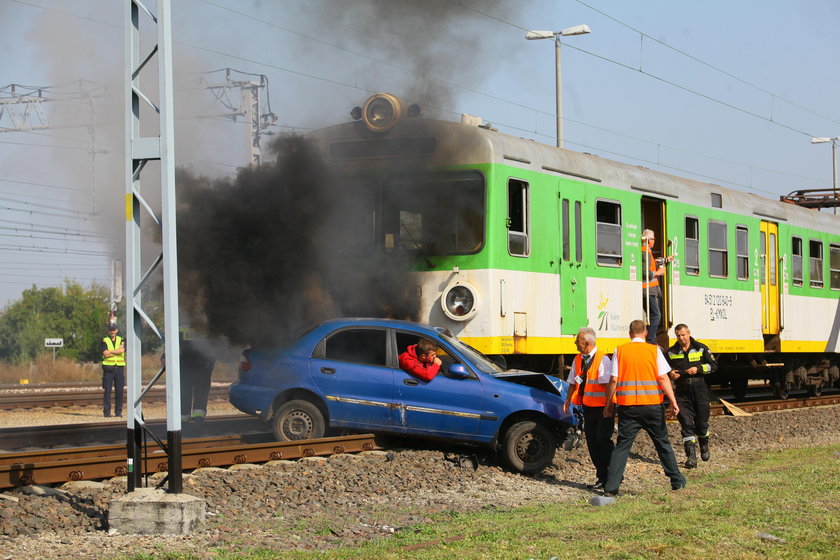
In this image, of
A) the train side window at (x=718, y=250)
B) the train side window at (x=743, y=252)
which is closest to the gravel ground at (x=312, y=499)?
the train side window at (x=718, y=250)

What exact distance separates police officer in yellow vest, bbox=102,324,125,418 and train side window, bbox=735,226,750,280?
10881 millimetres

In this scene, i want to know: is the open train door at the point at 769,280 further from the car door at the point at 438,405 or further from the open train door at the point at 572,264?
the car door at the point at 438,405

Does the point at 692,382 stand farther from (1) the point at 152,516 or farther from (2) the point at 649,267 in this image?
(1) the point at 152,516

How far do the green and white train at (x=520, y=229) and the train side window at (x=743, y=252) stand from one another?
0.86 m

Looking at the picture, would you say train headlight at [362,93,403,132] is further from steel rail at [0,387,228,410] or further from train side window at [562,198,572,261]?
steel rail at [0,387,228,410]

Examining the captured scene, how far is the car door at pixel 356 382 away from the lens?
36.7 ft

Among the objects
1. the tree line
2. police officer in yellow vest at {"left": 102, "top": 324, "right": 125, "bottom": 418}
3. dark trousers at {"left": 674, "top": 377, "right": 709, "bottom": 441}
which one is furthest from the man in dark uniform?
the tree line

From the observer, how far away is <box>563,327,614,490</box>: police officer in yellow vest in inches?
411

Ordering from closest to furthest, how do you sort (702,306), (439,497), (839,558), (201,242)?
(839,558), (439,497), (201,242), (702,306)

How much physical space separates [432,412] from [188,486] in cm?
302

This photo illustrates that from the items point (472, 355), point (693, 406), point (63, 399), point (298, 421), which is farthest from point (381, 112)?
point (63, 399)

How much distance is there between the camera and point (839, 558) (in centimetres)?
626

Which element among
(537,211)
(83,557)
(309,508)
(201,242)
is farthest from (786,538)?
(201,242)

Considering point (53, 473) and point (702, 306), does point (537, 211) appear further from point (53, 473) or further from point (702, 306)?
point (53, 473)
